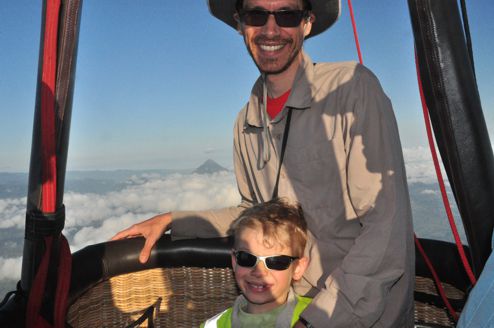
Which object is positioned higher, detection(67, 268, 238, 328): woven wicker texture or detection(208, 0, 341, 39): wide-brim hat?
detection(208, 0, 341, 39): wide-brim hat

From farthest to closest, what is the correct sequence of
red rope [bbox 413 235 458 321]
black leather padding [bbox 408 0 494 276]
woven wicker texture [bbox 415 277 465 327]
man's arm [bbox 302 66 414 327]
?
woven wicker texture [bbox 415 277 465 327], red rope [bbox 413 235 458 321], man's arm [bbox 302 66 414 327], black leather padding [bbox 408 0 494 276]

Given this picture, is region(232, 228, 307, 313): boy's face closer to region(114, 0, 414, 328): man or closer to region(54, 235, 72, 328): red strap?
region(114, 0, 414, 328): man

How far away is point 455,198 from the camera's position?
1.26m

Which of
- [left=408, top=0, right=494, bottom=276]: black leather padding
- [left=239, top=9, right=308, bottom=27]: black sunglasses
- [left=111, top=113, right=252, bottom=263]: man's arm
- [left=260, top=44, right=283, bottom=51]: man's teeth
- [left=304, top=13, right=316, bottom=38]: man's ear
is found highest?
[left=239, top=9, right=308, bottom=27]: black sunglasses

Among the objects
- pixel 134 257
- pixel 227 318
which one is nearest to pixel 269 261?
pixel 227 318

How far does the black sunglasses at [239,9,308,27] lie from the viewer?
1900mm

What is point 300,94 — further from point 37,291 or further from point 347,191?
point 37,291

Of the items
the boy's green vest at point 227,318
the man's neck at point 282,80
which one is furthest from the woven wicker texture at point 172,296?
the man's neck at point 282,80

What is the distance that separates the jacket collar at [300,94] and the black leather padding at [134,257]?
2.19 ft

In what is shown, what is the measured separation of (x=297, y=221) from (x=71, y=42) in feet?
3.29

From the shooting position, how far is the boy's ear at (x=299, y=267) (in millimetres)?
1728

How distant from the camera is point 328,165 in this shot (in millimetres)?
1723

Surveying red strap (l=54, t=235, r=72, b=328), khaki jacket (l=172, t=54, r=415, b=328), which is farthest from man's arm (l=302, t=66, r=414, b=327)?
red strap (l=54, t=235, r=72, b=328)

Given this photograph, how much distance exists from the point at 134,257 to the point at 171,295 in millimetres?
307
